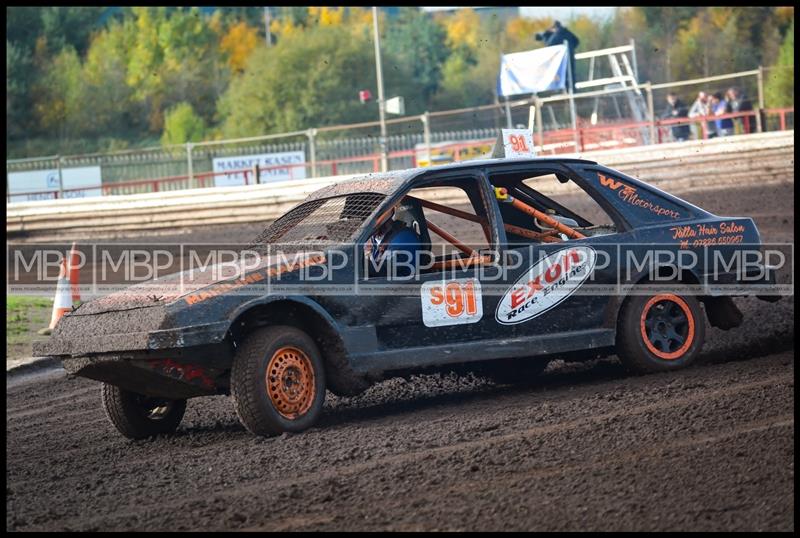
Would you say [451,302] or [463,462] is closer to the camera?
[463,462]

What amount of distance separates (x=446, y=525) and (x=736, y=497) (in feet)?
3.61

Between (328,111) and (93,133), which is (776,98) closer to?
(328,111)

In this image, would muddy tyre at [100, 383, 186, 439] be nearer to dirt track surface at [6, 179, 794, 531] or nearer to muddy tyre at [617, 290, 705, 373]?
dirt track surface at [6, 179, 794, 531]

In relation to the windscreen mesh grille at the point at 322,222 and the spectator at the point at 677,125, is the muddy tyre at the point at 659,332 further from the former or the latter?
the spectator at the point at 677,125

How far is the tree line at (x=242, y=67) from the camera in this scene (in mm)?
53656

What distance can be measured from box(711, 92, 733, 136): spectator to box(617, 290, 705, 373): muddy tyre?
15.3 m

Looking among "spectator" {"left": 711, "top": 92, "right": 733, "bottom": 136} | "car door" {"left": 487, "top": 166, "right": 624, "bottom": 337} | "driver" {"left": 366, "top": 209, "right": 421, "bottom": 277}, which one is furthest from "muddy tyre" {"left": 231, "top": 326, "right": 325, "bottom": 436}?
"spectator" {"left": 711, "top": 92, "right": 733, "bottom": 136}

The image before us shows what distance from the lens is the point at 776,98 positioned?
40.8 metres

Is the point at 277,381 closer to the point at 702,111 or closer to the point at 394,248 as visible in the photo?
the point at 394,248

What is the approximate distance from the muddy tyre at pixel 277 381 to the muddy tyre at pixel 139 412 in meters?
0.87

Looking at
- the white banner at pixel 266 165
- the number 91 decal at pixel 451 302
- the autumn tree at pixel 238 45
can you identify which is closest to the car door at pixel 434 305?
the number 91 decal at pixel 451 302

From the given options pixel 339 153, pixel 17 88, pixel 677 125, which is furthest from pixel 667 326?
pixel 17 88

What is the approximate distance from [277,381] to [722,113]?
61.1ft

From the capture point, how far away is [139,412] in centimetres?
651
